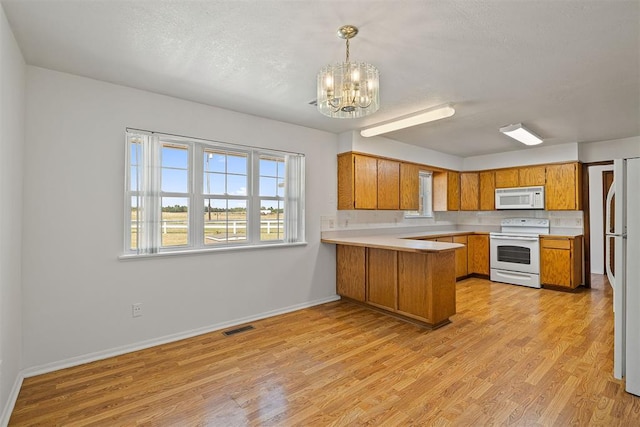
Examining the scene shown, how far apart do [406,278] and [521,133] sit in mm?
2444

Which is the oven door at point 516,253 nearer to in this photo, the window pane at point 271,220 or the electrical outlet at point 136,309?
the window pane at point 271,220

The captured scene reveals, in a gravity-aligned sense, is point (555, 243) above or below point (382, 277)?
above

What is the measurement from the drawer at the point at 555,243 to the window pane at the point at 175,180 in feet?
17.3

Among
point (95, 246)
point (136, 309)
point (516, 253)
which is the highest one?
point (95, 246)

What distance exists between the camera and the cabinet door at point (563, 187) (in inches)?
193

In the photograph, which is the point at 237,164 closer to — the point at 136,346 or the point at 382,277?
the point at 136,346

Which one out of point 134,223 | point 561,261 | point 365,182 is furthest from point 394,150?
point 134,223

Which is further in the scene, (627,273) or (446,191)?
(446,191)

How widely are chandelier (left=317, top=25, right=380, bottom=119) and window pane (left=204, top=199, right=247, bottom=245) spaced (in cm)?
189

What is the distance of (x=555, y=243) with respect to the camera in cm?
491

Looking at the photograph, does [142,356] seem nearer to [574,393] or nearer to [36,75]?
[36,75]

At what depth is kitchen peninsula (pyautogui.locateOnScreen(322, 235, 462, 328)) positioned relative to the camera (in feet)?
10.9

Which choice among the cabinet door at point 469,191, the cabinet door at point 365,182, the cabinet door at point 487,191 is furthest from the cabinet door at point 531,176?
the cabinet door at point 365,182

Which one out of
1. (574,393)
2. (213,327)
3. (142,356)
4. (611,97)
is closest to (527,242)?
(611,97)
